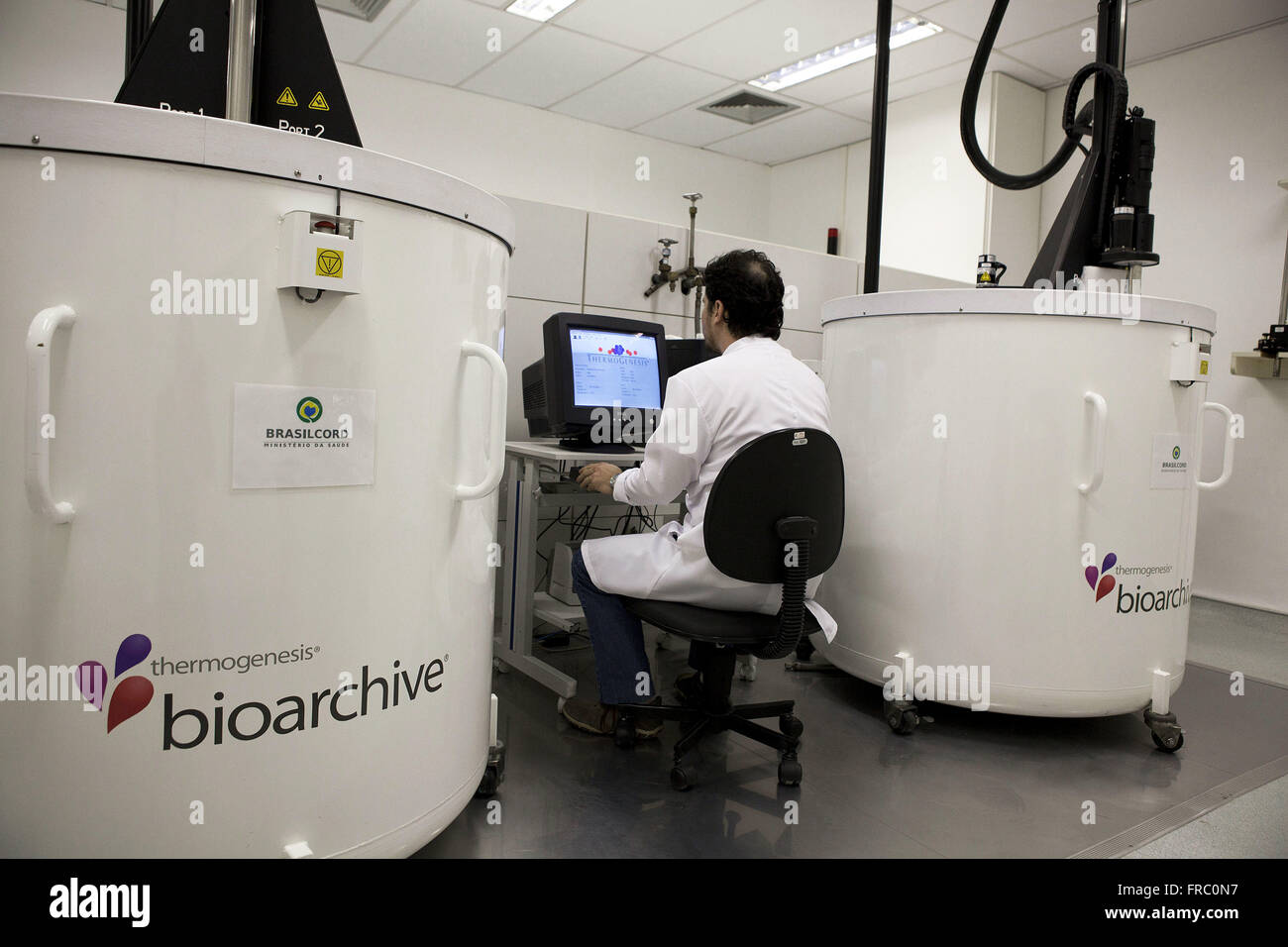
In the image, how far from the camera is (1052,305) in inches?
81.2

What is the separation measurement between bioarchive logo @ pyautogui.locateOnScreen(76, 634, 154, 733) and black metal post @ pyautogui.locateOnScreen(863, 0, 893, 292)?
7.88 ft

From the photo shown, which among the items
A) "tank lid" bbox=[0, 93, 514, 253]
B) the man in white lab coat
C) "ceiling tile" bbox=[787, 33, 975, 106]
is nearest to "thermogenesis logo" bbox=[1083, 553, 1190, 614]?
the man in white lab coat

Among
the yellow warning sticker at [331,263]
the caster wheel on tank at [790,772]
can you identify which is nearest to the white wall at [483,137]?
the yellow warning sticker at [331,263]

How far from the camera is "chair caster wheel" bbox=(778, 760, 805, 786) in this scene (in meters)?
1.85

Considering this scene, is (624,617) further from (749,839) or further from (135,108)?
(135,108)

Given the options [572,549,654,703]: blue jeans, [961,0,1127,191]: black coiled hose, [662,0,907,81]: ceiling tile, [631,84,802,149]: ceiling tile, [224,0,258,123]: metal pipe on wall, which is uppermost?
[631,84,802,149]: ceiling tile

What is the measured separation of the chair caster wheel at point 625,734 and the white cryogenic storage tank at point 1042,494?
70 cm

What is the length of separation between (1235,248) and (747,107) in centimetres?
288

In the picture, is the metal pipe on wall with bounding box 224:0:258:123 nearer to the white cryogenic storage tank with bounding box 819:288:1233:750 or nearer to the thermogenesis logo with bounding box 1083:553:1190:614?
the white cryogenic storage tank with bounding box 819:288:1233:750

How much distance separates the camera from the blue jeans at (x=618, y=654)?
1937mm

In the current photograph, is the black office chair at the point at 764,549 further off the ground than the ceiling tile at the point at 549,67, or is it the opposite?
the ceiling tile at the point at 549,67

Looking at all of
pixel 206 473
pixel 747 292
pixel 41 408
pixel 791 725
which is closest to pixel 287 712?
pixel 206 473

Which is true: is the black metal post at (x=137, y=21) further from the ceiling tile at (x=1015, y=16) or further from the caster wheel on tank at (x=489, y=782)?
the ceiling tile at (x=1015, y=16)

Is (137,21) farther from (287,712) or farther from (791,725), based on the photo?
(791,725)
